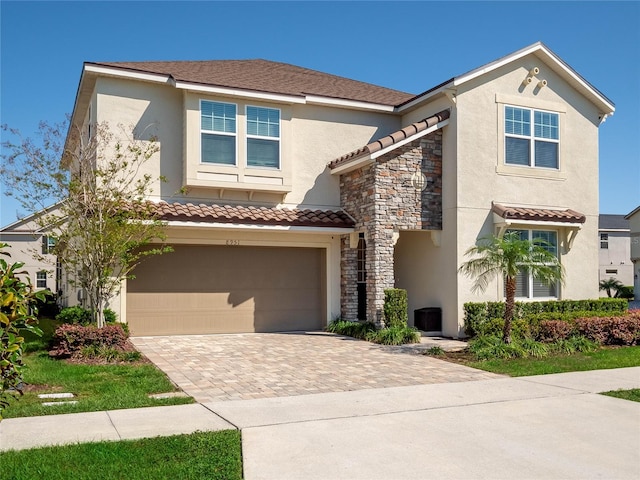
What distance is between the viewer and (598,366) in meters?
11.5

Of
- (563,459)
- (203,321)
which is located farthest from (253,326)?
(563,459)

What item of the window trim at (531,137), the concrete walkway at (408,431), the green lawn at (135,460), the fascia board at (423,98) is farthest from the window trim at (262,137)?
the green lawn at (135,460)

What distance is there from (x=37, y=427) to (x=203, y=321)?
31.9 ft

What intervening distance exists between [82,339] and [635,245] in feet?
134

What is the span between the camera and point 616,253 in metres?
47.2

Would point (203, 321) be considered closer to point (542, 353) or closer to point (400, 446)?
point (542, 353)

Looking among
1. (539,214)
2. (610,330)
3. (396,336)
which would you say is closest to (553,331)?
(610,330)

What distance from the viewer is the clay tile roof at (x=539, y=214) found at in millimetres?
16094

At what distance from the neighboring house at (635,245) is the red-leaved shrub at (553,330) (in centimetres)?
3094

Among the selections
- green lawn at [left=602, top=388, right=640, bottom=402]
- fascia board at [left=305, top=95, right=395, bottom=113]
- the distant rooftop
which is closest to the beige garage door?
fascia board at [left=305, top=95, right=395, bottom=113]

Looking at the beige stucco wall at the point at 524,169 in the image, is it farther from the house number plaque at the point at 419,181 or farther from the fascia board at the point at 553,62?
the house number plaque at the point at 419,181

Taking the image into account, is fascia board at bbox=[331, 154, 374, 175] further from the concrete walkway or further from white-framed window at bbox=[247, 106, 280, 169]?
the concrete walkway

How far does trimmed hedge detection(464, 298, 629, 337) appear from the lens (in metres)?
15.4

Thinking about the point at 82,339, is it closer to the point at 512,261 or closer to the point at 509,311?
the point at 509,311
